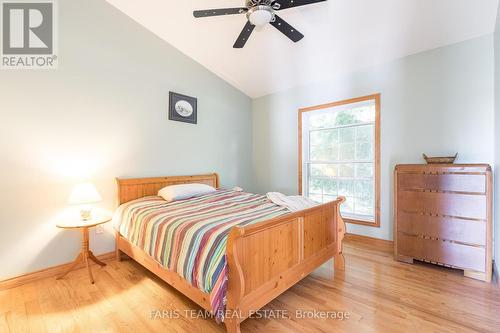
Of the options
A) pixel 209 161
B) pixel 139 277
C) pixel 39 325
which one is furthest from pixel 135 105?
pixel 39 325

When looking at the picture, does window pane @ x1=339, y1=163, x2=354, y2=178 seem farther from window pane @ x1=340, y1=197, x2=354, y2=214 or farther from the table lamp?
the table lamp

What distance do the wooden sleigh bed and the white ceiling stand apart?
2012mm

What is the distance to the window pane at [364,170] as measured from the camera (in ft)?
11.0

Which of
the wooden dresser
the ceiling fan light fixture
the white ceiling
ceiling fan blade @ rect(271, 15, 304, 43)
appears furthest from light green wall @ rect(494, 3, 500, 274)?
the ceiling fan light fixture

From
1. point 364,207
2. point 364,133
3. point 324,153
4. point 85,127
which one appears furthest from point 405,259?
point 85,127

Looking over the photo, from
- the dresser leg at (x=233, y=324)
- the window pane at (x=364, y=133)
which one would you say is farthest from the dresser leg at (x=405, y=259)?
the dresser leg at (x=233, y=324)

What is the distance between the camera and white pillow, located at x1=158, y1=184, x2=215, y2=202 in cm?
290

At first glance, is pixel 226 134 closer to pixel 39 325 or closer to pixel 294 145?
pixel 294 145

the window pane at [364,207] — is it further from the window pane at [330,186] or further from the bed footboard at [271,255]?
the bed footboard at [271,255]

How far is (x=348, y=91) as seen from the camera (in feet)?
11.4

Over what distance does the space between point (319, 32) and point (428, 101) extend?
5.18 feet

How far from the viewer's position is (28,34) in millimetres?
2469

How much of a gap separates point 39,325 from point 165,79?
302 cm

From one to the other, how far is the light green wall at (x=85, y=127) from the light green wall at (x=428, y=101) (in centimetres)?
236
